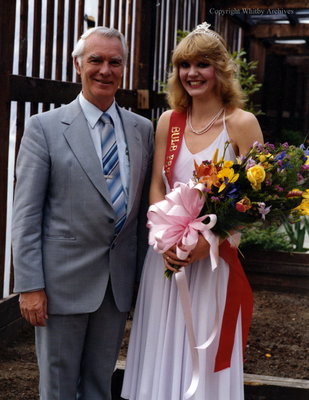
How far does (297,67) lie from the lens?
452 inches

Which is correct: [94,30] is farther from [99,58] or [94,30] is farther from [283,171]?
[283,171]

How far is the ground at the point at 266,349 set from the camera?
386 cm

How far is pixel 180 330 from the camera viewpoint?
9.08ft

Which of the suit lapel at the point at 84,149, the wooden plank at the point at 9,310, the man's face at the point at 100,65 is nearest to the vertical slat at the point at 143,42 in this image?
the wooden plank at the point at 9,310

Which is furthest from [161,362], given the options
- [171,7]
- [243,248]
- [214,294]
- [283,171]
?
[171,7]


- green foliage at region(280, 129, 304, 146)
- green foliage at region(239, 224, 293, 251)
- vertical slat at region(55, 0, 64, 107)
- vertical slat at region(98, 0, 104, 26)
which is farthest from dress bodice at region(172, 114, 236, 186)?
green foliage at region(280, 129, 304, 146)

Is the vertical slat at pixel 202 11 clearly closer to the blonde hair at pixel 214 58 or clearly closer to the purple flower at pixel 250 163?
the blonde hair at pixel 214 58

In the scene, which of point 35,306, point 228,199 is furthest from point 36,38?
point 228,199

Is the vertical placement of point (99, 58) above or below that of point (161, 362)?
above

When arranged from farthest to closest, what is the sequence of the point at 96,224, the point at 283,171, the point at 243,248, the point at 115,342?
the point at 243,248
the point at 115,342
the point at 96,224
the point at 283,171

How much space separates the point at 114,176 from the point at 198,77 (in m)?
0.60

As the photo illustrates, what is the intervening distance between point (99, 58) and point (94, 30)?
0.13 m

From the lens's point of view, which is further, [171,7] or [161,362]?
[171,7]

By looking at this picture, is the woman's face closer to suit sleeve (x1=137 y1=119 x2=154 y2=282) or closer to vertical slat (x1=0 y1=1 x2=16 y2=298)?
suit sleeve (x1=137 y1=119 x2=154 y2=282)
